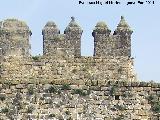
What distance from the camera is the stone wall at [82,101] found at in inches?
A: 874

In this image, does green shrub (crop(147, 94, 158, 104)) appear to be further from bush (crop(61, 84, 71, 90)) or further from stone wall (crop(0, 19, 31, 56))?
stone wall (crop(0, 19, 31, 56))

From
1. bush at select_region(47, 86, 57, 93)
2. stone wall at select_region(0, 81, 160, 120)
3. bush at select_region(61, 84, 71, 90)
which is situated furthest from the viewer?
bush at select_region(61, 84, 71, 90)

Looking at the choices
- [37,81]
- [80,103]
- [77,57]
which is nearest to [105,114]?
[80,103]

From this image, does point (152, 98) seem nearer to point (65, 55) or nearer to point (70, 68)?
point (70, 68)

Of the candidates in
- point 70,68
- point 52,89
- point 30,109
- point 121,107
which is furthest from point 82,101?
point 70,68

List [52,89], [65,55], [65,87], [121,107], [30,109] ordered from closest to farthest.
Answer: [30,109] < [121,107] < [52,89] < [65,87] < [65,55]

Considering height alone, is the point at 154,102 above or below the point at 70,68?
below

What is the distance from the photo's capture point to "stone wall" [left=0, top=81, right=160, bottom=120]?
72.8ft

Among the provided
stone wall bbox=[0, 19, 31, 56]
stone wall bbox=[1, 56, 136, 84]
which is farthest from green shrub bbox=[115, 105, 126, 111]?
stone wall bbox=[0, 19, 31, 56]

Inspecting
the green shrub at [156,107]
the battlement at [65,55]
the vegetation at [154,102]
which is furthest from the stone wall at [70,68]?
the green shrub at [156,107]

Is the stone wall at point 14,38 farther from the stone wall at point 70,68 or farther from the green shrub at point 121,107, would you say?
the green shrub at point 121,107

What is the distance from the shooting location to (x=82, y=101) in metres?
22.6

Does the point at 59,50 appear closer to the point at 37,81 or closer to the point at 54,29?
the point at 54,29

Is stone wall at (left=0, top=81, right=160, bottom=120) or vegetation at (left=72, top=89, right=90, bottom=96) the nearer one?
stone wall at (left=0, top=81, right=160, bottom=120)
